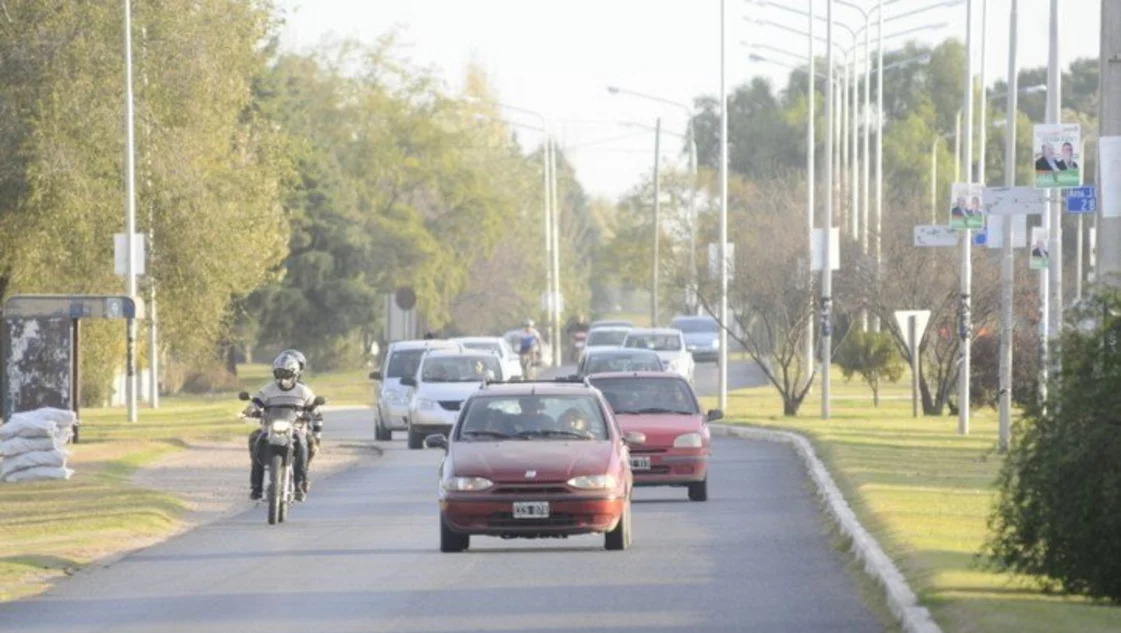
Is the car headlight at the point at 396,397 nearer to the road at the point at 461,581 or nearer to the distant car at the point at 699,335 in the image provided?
the road at the point at 461,581

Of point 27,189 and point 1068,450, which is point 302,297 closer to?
point 27,189

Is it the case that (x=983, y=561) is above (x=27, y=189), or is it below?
below

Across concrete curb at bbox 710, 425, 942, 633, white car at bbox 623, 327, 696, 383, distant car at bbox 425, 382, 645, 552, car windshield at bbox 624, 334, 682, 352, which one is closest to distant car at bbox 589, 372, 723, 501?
concrete curb at bbox 710, 425, 942, 633

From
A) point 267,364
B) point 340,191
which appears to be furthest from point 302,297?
point 267,364

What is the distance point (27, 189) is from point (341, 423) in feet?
38.5

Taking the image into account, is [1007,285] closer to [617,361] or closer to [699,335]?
[617,361]

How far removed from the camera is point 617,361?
43406 millimetres

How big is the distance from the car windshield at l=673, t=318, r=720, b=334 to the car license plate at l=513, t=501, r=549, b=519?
64.5m

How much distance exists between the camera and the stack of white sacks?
31.5 meters

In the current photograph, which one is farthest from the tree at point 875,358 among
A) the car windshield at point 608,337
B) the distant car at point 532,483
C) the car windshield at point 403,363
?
the distant car at point 532,483

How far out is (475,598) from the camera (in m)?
17.6

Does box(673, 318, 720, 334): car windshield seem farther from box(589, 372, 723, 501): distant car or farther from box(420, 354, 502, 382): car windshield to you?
box(589, 372, 723, 501): distant car

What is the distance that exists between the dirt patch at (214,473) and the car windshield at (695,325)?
136 ft

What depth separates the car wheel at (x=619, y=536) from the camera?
2158 centimetres
